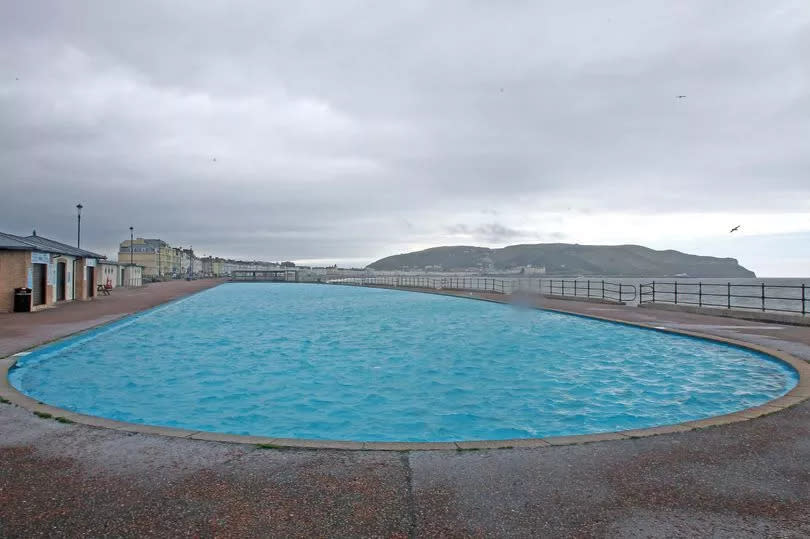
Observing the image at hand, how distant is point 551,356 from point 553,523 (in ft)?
32.9

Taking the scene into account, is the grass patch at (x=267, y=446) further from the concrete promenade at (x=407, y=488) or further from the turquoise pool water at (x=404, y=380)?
the turquoise pool water at (x=404, y=380)

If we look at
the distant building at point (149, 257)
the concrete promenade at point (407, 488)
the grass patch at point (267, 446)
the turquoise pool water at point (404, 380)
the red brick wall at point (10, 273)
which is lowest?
the turquoise pool water at point (404, 380)

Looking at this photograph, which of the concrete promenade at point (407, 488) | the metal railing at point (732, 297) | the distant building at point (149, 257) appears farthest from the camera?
the distant building at point (149, 257)

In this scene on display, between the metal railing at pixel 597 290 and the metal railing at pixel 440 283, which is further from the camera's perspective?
the metal railing at pixel 440 283

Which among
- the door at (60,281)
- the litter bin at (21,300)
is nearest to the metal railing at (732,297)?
the litter bin at (21,300)

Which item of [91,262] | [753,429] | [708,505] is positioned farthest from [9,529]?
[91,262]

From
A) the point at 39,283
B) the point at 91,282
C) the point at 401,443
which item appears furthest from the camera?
the point at 91,282

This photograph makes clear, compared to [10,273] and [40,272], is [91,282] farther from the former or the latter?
[10,273]

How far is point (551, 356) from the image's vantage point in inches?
497

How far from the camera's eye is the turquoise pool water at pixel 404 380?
783 cm

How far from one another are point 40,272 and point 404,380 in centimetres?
1743

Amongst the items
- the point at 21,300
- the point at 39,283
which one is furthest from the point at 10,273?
the point at 39,283

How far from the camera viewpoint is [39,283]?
19609 millimetres

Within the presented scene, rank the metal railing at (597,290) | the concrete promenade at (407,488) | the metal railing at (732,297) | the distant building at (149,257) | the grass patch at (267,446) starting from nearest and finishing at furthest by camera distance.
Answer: the concrete promenade at (407,488) → the grass patch at (267,446) → the metal railing at (732,297) → the metal railing at (597,290) → the distant building at (149,257)
